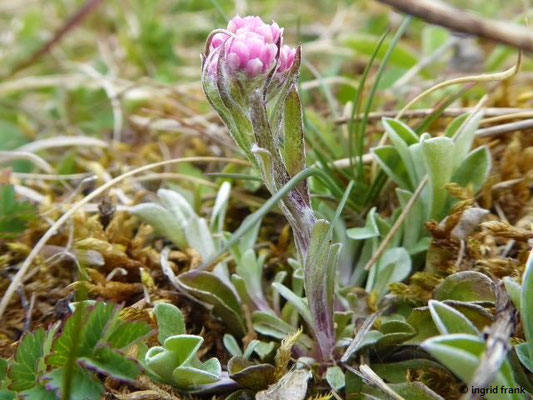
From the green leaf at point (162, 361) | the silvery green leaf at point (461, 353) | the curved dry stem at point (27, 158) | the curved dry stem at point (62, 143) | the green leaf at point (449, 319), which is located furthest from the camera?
the curved dry stem at point (62, 143)

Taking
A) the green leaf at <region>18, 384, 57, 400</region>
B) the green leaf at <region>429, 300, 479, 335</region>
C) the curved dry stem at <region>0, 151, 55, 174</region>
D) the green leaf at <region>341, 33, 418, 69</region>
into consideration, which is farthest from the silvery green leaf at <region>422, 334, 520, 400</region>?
the green leaf at <region>341, 33, 418, 69</region>

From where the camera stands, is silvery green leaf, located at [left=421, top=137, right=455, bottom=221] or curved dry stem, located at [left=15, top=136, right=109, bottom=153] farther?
curved dry stem, located at [left=15, top=136, right=109, bottom=153]

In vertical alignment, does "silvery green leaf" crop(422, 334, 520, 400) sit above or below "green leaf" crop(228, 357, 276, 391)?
above

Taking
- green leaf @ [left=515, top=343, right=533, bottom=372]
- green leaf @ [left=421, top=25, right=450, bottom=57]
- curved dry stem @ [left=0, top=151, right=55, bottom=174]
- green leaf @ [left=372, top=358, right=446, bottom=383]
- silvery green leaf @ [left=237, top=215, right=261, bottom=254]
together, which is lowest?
green leaf @ [left=372, top=358, right=446, bottom=383]

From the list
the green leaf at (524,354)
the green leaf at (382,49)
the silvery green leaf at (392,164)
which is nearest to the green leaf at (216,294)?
the silvery green leaf at (392,164)

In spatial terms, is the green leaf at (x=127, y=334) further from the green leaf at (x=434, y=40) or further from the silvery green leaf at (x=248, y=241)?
the green leaf at (x=434, y=40)

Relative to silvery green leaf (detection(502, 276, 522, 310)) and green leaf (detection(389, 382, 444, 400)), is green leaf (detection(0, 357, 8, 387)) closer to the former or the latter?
green leaf (detection(389, 382, 444, 400))

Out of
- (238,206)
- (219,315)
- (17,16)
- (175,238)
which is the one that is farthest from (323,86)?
(17,16)

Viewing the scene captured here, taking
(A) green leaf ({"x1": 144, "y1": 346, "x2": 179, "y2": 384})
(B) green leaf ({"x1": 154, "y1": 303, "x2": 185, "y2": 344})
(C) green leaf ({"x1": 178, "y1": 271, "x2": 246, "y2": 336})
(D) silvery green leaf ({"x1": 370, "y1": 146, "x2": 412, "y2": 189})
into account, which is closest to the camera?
(A) green leaf ({"x1": 144, "y1": 346, "x2": 179, "y2": 384})
